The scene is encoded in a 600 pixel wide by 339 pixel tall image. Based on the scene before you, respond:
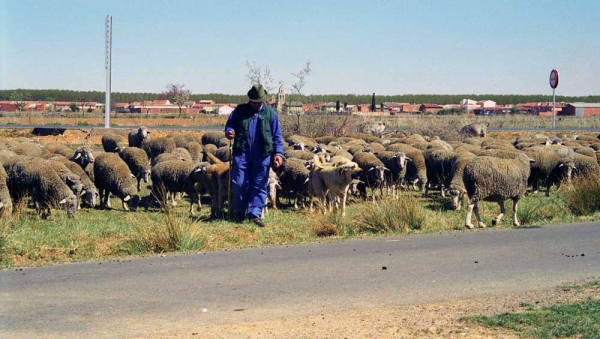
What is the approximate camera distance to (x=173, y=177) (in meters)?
19.8

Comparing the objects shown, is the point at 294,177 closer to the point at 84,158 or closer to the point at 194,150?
the point at 84,158

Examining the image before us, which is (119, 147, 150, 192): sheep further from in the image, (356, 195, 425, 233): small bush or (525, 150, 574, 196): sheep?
(525, 150, 574, 196): sheep

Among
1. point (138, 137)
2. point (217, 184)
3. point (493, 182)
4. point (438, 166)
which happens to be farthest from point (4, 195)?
point (138, 137)

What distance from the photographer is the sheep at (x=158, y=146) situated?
94.1 ft

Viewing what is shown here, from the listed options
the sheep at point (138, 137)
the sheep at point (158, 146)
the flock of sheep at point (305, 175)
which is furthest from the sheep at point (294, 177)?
the sheep at point (138, 137)

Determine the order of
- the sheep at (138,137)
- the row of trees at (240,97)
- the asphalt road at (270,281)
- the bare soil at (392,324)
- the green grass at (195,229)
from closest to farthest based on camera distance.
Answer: the bare soil at (392,324) < the asphalt road at (270,281) < the green grass at (195,229) < the sheep at (138,137) < the row of trees at (240,97)

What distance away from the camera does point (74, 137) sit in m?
45.4

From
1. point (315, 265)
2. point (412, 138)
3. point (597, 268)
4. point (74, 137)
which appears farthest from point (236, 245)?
point (74, 137)

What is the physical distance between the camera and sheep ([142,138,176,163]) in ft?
94.1

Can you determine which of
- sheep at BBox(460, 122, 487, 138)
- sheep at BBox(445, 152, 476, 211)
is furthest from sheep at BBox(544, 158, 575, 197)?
sheep at BBox(460, 122, 487, 138)

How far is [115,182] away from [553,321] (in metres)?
14.0

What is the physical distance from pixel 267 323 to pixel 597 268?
512 centimetres

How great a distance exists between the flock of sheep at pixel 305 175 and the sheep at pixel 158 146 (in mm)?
1246

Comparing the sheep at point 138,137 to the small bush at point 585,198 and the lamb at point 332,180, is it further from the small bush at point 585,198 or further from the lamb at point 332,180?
the small bush at point 585,198
